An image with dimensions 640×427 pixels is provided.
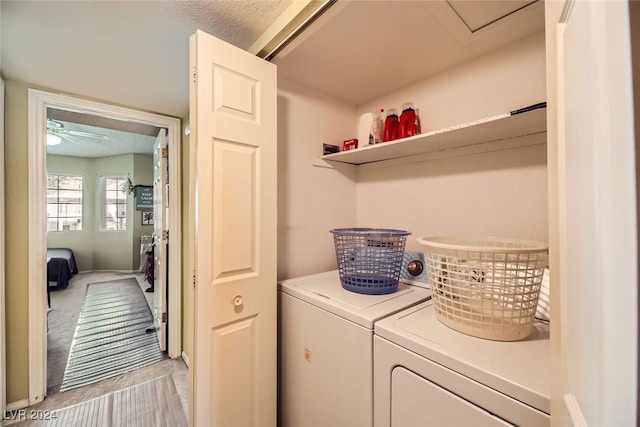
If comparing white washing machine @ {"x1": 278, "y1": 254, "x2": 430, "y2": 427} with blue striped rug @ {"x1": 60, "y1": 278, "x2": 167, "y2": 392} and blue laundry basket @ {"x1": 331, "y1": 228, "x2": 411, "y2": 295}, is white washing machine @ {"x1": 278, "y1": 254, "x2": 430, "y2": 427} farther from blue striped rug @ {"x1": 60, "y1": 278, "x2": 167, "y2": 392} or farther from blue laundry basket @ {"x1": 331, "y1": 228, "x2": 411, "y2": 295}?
blue striped rug @ {"x1": 60, "y1": 278, "x2": 167, "y2": 392}

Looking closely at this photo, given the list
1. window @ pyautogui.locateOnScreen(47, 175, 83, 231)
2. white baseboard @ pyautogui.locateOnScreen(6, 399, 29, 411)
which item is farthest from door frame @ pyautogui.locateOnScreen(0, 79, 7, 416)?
window @ pyautogui.locateOnScreen(47, 175, 83, 231)

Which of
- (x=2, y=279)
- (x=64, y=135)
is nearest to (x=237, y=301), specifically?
(x=2, y=279)

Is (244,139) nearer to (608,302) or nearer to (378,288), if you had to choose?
(378,288)

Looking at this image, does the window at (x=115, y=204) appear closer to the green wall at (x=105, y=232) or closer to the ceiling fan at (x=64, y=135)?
the green wall at (x=105, y=232)

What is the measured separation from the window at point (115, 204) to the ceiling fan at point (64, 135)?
5.08 feet

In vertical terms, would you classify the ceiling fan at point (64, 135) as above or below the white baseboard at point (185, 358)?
above

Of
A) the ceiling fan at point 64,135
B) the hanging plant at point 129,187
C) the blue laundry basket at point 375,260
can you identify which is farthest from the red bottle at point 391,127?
the hanging plant at point 129,187

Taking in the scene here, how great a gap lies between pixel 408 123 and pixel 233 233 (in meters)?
1.08

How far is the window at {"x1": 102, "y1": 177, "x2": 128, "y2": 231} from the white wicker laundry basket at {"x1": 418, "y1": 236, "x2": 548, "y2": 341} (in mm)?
6867

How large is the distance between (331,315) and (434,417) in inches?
18.1

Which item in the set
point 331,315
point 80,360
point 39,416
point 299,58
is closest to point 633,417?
point 331,315

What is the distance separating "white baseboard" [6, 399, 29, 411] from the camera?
1.73 metres

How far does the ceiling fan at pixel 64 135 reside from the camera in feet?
11.0

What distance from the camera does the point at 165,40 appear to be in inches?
52.6
